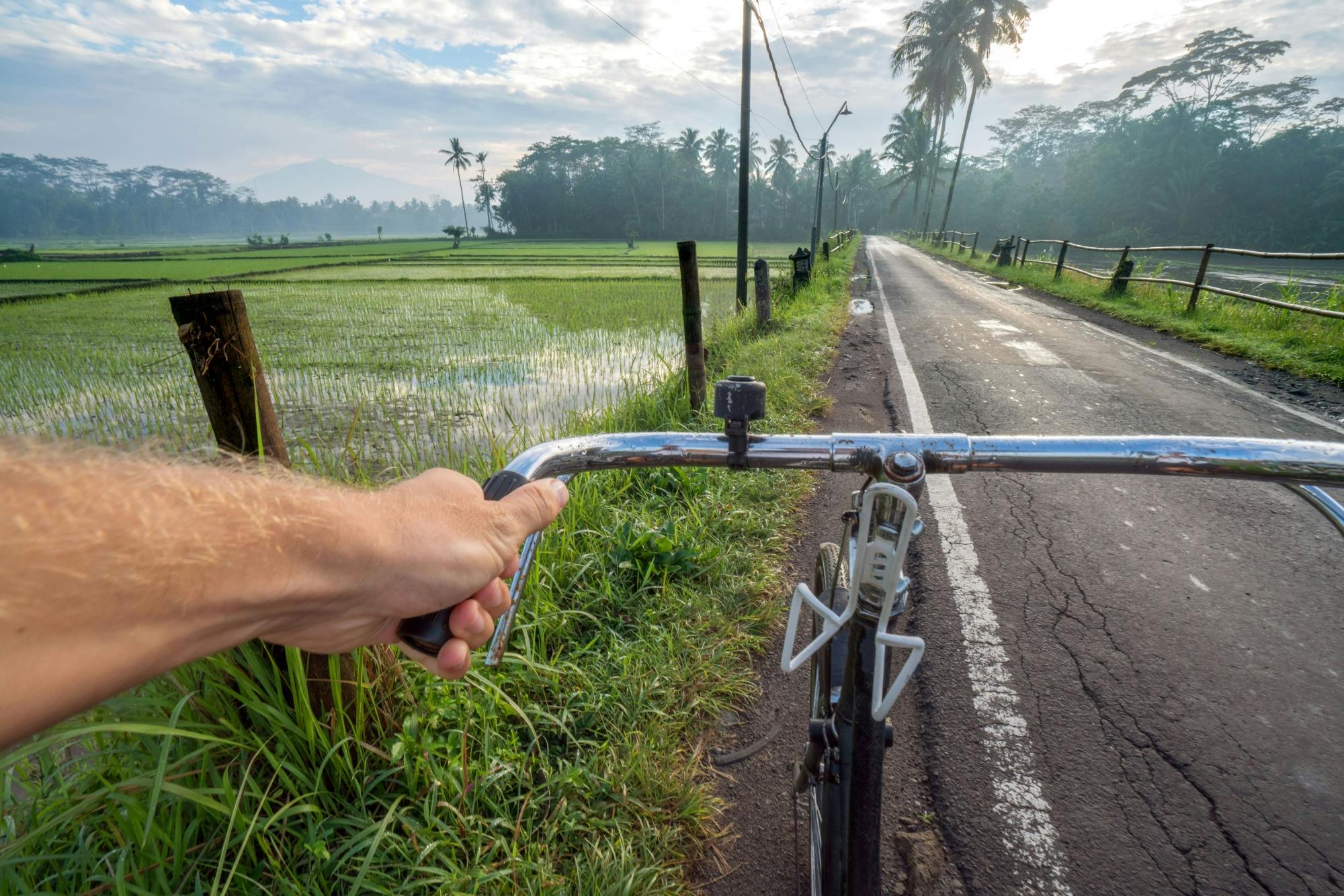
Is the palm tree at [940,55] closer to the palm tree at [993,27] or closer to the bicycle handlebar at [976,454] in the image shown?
the palm tree at [993,27]

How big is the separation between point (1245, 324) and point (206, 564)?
1080 centimetres

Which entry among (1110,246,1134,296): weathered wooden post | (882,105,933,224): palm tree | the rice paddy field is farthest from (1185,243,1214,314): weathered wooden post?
(882,105,933,224): palm tree

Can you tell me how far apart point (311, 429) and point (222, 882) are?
177 inches

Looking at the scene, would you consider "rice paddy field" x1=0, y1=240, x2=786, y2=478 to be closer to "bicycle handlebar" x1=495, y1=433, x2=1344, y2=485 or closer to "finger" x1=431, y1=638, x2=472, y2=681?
"finger" x1=431, y1=638, x2=472, y2=681

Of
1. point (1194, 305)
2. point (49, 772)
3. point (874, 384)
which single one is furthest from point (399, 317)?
point (1194, 305)

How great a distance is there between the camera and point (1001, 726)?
6.31 feet

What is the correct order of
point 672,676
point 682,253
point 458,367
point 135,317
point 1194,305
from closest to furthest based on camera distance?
point 672,676 → point 682,253 → point 458,367 → point 1194,305 → point 135,317

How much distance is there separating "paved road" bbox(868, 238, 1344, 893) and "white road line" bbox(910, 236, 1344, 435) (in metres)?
0.45

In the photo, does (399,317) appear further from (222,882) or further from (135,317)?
(222,882)

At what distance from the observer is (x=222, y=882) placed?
52.0 inches

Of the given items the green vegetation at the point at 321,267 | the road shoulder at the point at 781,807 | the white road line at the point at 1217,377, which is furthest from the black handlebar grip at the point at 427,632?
the green vegetation at the point at 321,267

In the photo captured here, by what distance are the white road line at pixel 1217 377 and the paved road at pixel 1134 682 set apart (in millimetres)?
447

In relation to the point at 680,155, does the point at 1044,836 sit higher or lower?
lower

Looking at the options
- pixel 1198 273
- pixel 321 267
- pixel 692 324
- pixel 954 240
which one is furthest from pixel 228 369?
pixel 954 240
